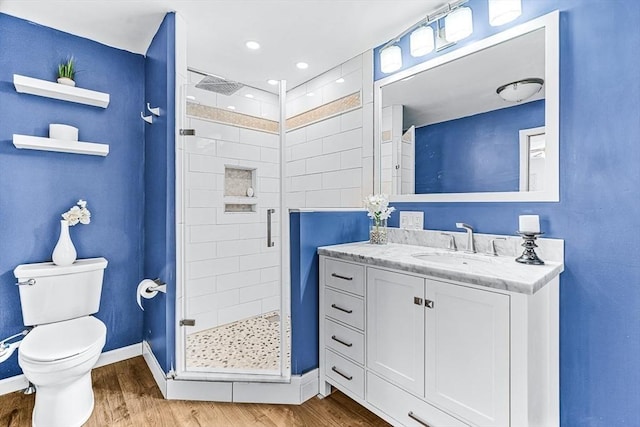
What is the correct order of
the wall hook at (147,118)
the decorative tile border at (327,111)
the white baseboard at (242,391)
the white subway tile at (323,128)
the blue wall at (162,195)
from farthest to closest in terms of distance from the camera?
the white subway tile at (323,128) → the decorative tile border at (327,111) → the wall hook at (147,118) → the blue wall at (162,195) → the white baseboard at (242,391)

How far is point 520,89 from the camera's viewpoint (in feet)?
5.29

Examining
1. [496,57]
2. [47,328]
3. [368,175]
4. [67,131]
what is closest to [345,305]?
[368,175]

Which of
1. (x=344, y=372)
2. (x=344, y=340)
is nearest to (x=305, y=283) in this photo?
(x=344, y=340)

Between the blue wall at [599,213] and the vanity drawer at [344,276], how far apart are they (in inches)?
36.1

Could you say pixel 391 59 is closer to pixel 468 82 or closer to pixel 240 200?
pixel 468 82

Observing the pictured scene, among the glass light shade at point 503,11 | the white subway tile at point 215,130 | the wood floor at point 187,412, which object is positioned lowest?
the wood floor at point 187,412

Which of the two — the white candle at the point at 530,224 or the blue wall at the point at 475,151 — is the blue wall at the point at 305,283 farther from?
the white candle at the point at 530,224

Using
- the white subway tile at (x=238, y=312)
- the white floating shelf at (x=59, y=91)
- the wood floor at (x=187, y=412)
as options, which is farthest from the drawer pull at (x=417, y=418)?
the white floating shelf at (x=59, y=91)

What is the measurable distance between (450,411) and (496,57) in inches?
69.0

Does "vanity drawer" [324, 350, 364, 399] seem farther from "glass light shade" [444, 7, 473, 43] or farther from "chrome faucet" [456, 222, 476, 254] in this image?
"glass light shade" [444, 7, 473, 43]

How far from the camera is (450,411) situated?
52.1 inches

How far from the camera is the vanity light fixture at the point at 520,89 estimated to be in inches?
60.7

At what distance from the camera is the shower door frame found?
1886mm

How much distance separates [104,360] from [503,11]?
332cm
